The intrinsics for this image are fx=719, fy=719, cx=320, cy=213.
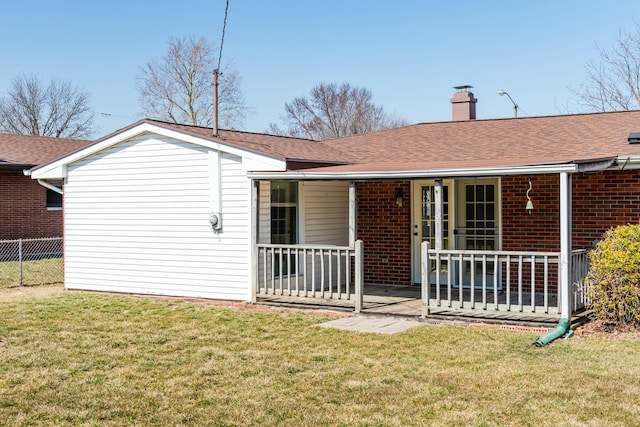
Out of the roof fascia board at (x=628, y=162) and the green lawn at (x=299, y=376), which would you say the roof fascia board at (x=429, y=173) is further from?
the green lawn at (x=299, y=376)

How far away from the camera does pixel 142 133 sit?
13.0 metres

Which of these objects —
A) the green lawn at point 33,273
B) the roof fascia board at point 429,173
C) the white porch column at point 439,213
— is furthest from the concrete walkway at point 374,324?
the green lawn at point 33,273

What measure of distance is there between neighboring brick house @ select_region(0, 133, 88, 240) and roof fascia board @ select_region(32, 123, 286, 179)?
8.39 metres

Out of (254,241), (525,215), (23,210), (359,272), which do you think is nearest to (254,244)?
(254,241)

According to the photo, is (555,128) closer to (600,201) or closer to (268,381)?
(600,201)

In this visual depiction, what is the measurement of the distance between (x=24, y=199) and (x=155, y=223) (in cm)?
1170

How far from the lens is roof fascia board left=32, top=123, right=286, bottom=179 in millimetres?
11727

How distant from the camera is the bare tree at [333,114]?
172ft

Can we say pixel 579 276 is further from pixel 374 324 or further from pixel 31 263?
pixel 31 263

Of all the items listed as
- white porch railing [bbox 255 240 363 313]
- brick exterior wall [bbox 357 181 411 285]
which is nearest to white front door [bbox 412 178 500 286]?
brick exterior wall [bbox 357 181 411 285]

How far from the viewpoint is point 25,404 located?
6316mm

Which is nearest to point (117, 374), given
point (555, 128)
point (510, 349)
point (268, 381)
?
point (268, 381)

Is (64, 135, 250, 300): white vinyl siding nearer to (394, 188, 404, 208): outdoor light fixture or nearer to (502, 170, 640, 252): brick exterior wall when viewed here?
(394, 188, 404, 208): outdoor light fixture

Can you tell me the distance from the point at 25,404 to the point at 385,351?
151 inches
